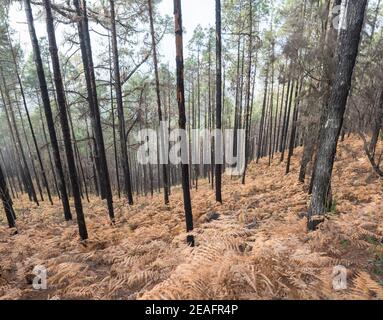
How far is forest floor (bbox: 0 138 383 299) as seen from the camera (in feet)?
11.0

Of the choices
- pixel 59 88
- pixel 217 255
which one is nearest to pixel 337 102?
pixel 217 255

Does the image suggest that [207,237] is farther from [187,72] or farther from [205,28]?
[187,72]

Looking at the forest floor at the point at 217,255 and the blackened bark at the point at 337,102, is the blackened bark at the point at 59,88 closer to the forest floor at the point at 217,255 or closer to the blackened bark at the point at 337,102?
the forest floor at the point at 217,255

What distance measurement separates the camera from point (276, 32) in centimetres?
1908

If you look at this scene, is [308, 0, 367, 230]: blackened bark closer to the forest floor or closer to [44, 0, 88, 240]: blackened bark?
the forest floor

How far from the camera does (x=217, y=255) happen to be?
144 inches

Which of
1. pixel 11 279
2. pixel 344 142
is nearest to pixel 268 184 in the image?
pixel 344 142

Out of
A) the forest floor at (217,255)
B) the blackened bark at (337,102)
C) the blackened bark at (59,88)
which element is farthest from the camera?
the blackened bark at (59,88)

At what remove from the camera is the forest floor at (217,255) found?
3352 mm

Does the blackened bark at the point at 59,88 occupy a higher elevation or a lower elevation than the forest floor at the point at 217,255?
higher

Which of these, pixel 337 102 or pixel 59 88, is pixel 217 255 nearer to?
pixel 337 102

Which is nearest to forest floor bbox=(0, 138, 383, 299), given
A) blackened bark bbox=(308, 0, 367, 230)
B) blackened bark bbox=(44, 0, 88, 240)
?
blackened bark bbox=(308, 0, 367, 230)

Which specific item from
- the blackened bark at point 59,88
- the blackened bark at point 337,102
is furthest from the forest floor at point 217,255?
the blackened bark at point 59,88

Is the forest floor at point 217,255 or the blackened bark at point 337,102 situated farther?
the blackened bark at point 337,102
